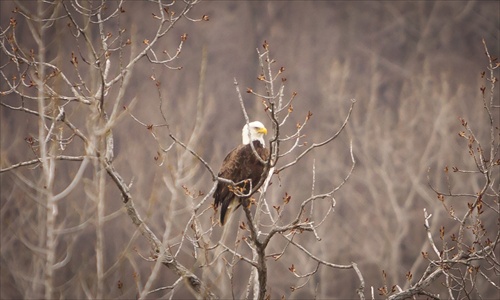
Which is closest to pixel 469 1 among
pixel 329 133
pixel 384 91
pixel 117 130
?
pixel 384 91

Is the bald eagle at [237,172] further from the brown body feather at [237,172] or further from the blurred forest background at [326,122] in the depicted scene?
the blurred forest background at [326,122]

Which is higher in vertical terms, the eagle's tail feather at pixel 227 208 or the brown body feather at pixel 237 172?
the brown body feather at pixel 237 172

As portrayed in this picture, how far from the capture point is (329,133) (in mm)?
19453

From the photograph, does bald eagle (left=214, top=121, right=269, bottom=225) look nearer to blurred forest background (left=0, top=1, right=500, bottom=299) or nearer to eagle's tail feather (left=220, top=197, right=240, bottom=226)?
eagle's tail feather (left=220, top=197, right=240, bottom=226)

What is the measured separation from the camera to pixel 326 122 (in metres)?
19.8

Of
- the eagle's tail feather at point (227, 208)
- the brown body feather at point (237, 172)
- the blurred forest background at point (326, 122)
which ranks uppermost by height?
the blurred forest background at point (326, 122)

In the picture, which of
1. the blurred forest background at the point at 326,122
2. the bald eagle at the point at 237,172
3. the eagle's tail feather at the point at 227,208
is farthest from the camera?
the blurred forest background at the point at 326,122

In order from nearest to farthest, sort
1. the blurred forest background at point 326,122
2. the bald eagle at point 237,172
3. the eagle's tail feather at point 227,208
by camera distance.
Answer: the bald eagle at point 237,172 < the eagle's tail feather at point 227,208 < the blurred forest background at point 326,122

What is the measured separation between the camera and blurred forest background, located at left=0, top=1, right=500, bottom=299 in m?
13.8

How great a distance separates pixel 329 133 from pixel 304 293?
408 cm

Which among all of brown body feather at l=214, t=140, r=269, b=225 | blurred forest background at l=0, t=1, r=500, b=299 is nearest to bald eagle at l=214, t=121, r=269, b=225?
brown body feather at l=214, t=140, r=269, b=225

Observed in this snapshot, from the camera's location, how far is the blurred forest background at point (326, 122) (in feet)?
45.1

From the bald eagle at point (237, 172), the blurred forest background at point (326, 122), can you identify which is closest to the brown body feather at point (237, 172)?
the bald eagle at point (237, 172)

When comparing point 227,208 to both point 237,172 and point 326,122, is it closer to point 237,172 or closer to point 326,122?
point 237,172
